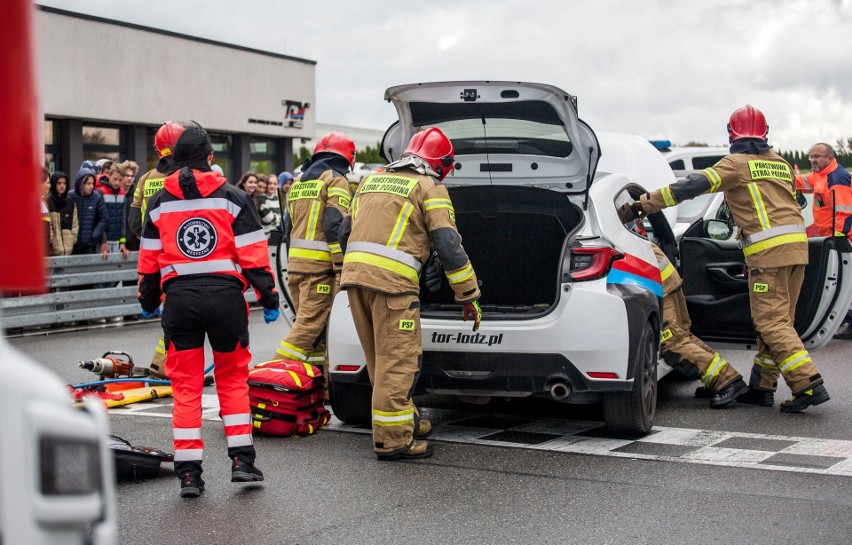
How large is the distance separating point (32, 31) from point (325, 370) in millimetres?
6577

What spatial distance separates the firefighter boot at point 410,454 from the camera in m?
6.36

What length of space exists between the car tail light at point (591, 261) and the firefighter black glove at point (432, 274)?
3.25 feet

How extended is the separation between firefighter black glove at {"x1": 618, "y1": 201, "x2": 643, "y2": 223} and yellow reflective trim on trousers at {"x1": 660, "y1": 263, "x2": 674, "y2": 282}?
585mm

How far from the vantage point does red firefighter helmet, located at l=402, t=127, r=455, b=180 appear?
655cm

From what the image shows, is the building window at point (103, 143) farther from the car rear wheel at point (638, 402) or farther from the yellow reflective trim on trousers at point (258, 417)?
the car rear wheel at point (638, 402)

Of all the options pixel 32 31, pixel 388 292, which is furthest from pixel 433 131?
pixel 32 31

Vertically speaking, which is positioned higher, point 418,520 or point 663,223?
point 663,223

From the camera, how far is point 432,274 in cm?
716

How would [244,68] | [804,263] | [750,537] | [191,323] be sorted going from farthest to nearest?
[244,68]
[804,263]
[191,323]
[750,537]

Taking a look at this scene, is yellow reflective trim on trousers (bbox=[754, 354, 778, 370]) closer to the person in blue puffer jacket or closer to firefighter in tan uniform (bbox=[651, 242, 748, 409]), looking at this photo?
firefighter in tan uniform (bbox=[651, 242, 748, 409])

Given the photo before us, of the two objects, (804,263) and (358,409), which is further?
(804,263)

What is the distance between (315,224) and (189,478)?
3.09 meters

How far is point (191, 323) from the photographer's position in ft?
18.7

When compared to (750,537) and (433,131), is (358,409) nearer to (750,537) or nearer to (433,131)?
(433,131)
